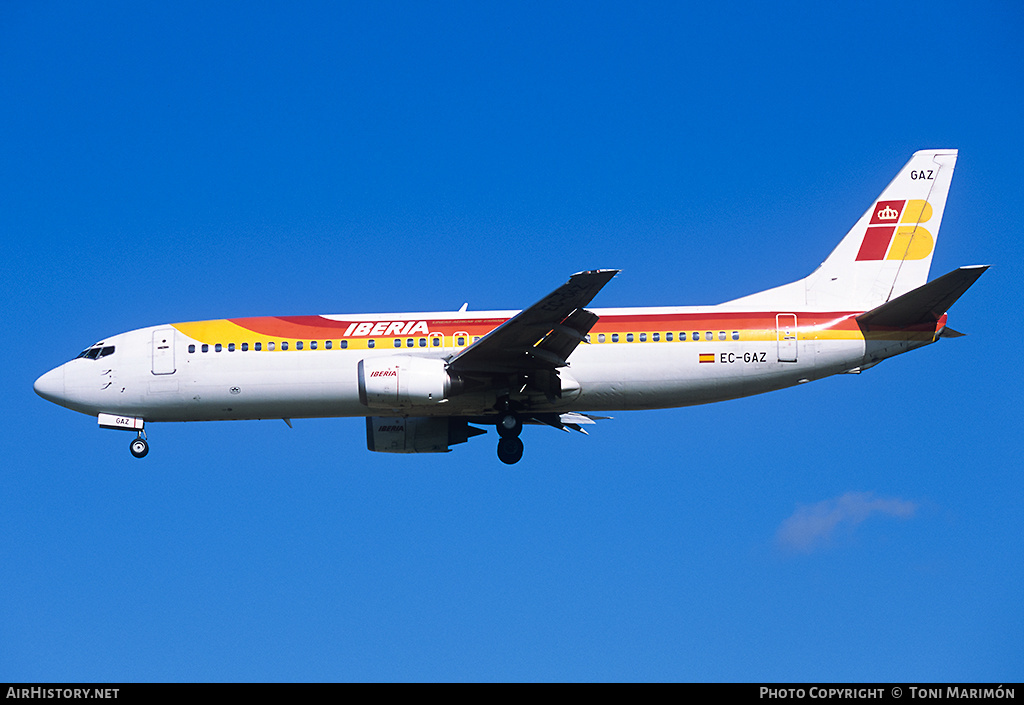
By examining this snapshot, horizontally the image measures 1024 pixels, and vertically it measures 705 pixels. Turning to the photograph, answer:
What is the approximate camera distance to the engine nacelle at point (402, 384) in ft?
88.1

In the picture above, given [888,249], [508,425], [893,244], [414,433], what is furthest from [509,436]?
[893,244]

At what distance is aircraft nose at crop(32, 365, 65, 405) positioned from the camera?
2958 centimetres

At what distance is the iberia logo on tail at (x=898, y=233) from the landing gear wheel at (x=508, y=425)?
34.3 ft

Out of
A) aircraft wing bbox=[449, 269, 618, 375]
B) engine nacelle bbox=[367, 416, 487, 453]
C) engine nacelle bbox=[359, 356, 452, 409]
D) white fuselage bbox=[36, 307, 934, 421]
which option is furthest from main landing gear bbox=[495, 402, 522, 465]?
engine nacelle bbox=[359, 356, 452, 409]

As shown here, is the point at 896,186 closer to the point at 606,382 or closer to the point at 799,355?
the point at 799,355

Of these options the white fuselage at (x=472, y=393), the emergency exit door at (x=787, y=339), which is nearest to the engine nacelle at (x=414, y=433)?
the white fuselage at (x=472, y=393)

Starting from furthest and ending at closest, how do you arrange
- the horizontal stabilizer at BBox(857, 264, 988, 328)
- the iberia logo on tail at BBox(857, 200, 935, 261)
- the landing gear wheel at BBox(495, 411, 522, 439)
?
the iberia logo on tail at BBox(857, 200, 935, 261) < the landing gear wheel at BBox(495, 411, 522, 439) < the horizontal stabilizer at BBox(857, 264, 988, 328)

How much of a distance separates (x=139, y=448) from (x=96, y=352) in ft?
9.59

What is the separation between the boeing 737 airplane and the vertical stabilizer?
81 mm

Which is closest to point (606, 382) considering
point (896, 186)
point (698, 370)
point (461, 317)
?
point (698, 370)

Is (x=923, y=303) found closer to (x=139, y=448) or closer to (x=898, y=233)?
(x=898, y=233)

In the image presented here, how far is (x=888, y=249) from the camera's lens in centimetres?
3055

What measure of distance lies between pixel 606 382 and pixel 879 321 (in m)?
6.94

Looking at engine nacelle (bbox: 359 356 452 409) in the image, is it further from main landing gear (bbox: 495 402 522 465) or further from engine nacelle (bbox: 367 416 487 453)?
engine nacelle (bbox: 367 416 487 453)
